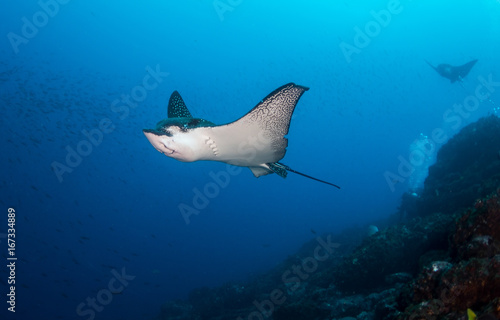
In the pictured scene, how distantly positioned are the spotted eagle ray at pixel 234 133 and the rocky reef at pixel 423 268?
2552 mm

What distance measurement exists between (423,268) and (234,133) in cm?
291

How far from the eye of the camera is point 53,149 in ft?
219

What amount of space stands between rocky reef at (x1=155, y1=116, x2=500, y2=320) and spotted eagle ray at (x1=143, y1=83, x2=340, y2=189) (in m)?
2.55

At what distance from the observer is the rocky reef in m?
2.44

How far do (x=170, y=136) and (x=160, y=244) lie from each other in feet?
249

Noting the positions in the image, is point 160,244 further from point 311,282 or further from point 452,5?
A: point 452,5

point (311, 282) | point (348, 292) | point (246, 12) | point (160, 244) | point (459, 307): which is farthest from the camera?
point (246, 12)

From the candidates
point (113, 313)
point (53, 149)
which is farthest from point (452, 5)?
point (53, 149)
